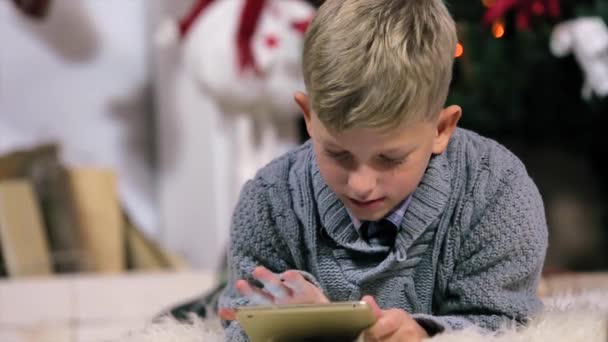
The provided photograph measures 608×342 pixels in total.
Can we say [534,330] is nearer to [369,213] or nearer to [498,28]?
[369,213]

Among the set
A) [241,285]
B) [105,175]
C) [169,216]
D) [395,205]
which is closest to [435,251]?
[395,205]

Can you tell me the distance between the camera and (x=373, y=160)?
80 cm

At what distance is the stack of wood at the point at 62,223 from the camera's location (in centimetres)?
178

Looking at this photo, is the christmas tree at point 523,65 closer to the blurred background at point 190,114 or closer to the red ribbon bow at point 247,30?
the blurred background at point 190,114

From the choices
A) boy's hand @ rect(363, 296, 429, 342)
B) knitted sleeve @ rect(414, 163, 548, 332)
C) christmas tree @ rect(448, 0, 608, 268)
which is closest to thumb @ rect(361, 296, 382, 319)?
boy's hand @ rect(363, 296, 429, 342)

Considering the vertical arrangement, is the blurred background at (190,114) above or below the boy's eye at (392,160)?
below

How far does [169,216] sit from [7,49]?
494 mm

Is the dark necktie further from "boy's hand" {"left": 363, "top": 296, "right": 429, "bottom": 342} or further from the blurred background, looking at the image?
the blurred background

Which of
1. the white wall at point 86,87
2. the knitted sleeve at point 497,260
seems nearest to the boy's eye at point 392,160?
the knitted sleeve at point 497,260

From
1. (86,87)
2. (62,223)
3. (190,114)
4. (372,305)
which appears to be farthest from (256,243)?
(86,87)

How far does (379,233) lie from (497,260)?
11 cm

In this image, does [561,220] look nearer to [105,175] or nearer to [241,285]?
[105,175]

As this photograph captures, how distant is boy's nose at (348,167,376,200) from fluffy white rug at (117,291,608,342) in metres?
0.13

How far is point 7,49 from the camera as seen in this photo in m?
2.10
